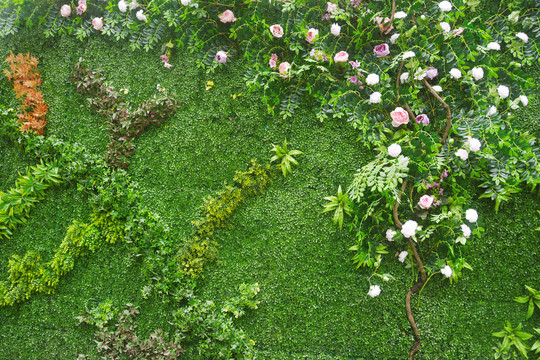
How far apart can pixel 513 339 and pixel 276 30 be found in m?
3.24

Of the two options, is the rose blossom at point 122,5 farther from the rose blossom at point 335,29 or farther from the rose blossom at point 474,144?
the rose blossom at point 474,144

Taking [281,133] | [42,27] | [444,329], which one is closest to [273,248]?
[281,133]

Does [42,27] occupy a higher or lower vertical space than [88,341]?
higher

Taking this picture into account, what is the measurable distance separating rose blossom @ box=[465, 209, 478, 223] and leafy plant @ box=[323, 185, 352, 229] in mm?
897

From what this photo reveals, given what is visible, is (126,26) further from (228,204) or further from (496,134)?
(496,134)

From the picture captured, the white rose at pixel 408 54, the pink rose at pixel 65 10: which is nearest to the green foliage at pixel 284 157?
the white rose at pixel 408 54

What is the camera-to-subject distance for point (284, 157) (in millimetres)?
3037

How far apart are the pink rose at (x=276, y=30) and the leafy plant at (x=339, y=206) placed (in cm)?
147

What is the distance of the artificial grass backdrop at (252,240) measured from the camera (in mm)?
2754

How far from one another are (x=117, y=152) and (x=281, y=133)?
1626 mm

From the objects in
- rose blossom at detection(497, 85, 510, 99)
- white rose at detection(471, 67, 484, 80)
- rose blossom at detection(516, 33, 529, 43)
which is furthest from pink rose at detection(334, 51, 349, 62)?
rose blossom at detection(516, 33, 529, 43)

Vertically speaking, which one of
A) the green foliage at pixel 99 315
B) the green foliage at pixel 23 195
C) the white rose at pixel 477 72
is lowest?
the green foliage at pixel 99 315

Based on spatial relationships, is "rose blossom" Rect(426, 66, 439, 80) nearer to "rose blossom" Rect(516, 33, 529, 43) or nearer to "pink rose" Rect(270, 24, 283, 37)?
"rose blossom" Rect(516, 33, 529, 43)

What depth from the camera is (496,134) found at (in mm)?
2600
